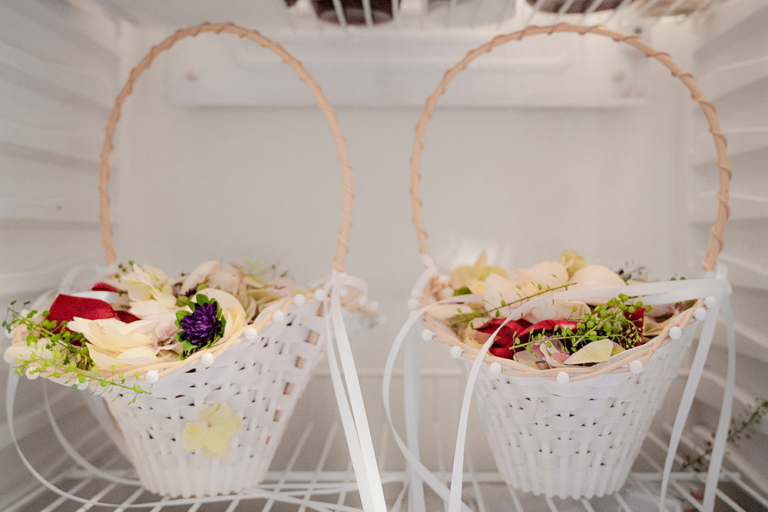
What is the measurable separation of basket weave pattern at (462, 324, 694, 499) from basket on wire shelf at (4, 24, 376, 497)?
23cm

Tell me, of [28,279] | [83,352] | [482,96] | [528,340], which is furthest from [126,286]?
[482,96]

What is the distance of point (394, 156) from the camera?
1115mm

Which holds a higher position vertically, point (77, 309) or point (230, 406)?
point (77, 309)

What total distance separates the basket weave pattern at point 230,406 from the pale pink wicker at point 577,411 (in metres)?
0.17

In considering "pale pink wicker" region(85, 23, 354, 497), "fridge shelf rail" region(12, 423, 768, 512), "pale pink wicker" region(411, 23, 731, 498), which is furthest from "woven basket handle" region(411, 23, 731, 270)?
"fridge shelf rail" region(12, 423, 768, 512)

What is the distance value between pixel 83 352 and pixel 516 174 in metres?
0.80

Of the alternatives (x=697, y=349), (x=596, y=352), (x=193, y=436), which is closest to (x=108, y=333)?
(x=193, y=436)

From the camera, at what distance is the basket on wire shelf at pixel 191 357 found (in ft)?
2.00

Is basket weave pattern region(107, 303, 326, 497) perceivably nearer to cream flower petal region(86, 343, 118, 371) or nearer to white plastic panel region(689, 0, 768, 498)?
cream flower petal region(86, 343, 118, 371)

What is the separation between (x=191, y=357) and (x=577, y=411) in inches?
16.4

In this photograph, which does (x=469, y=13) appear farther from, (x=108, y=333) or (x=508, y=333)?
(x=108, y=333)

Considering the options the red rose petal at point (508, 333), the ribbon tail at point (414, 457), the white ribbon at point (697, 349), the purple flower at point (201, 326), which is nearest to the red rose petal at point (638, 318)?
the white ribbon at point (697, 349)

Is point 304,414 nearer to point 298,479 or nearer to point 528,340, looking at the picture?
point 298,479

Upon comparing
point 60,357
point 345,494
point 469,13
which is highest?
point 469,13
